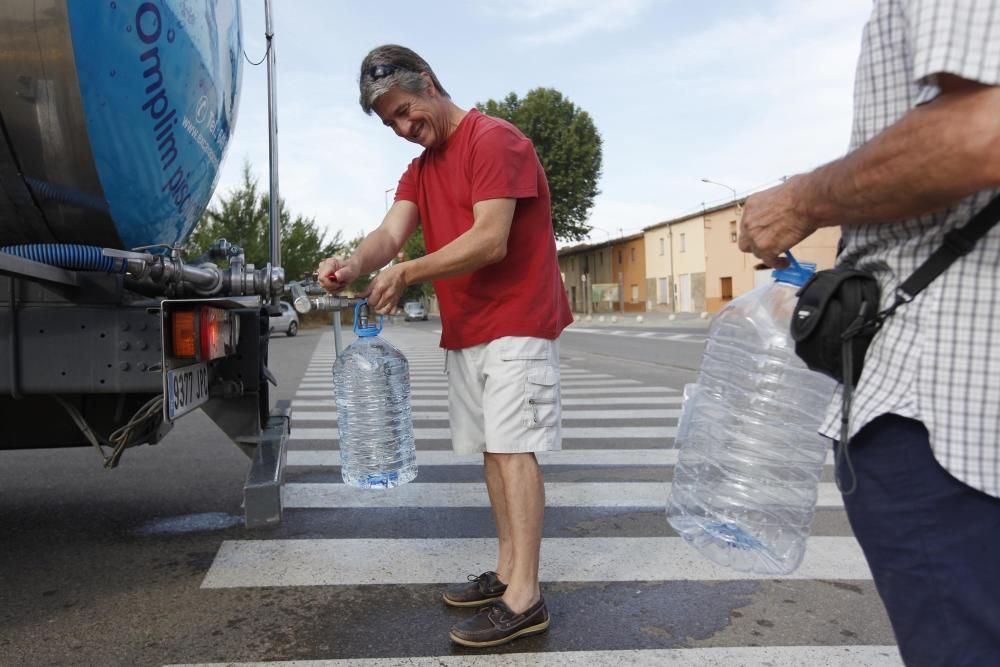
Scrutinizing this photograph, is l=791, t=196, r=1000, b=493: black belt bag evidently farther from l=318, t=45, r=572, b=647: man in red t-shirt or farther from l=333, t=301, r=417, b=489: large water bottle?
l=333, t=301, r=417, b=489: large water bottle

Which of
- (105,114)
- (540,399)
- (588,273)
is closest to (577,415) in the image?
(540,399)

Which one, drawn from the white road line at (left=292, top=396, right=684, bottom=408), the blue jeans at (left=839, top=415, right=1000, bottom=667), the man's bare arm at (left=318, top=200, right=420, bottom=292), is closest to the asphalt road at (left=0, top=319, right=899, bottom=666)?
the man's bare arm at (left=318, top=200, right=420, bottom=292)

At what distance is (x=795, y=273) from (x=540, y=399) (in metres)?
1.15

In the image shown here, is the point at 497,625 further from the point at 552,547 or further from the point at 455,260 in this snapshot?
the point at 455,260

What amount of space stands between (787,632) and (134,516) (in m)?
3.26

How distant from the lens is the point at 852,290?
127 centimetres

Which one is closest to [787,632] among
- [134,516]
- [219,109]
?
[219,109]

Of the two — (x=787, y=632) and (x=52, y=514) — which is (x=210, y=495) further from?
(x=787, y=632)

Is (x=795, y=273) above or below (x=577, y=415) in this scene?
above

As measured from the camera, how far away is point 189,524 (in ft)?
13.1

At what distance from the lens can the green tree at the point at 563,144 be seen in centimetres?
4209

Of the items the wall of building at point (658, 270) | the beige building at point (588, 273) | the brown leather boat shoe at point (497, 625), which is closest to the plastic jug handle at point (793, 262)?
the brown leather boat shoe at point (497, 625)

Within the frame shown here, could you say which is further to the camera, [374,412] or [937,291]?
[374,412]

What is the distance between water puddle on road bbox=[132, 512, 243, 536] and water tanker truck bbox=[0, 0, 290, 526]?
0.75 metres
